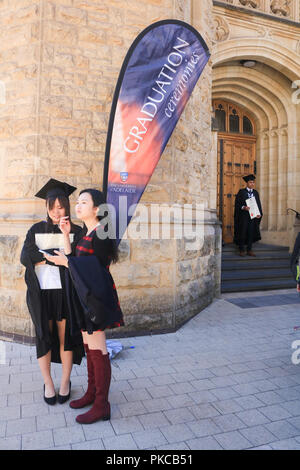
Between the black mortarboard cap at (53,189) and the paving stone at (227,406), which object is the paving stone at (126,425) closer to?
the paving stone at (227,406)

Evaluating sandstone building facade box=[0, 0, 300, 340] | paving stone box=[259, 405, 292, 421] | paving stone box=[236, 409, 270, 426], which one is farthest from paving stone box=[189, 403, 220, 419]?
sandstone building facade box=[0, 0, 300, 340]

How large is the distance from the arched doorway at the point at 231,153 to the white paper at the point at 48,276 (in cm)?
722

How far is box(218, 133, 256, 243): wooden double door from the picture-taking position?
9.83 m

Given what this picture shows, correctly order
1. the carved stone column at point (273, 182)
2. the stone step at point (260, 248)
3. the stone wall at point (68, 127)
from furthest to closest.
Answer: the carved stone column at point (273, 182) → the stone step at point (260, 248) → the stone wall at point (68, 127)

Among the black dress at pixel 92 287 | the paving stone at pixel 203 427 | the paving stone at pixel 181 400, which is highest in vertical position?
the black dress at pixel 92 287

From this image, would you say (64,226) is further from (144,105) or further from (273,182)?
(273,182)

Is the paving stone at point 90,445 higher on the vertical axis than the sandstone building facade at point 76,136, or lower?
lower

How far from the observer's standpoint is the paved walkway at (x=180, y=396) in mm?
2623

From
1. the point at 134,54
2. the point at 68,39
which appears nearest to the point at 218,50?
the point at 68,39

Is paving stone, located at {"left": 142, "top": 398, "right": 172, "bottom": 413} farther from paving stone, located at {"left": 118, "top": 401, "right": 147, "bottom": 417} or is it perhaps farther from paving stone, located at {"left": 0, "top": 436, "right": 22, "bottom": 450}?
paving stone, located at {"left": 0, "top": 436, "right": 22, "bottom": 450}

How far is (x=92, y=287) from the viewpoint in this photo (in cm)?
268

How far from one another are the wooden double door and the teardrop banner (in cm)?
538

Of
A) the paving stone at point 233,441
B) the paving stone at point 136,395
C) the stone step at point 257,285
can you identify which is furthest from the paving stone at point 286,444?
the stone step at point 257,285

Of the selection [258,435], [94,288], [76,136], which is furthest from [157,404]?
[76,136]
